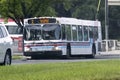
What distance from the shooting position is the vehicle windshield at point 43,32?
107 ft

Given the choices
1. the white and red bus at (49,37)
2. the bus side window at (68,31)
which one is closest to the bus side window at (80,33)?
the white and red bus at (49,37)

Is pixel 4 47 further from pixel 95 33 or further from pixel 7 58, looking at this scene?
pixel 95 33

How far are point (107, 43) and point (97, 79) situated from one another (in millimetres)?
39948

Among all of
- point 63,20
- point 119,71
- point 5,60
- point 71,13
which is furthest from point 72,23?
point 71,13

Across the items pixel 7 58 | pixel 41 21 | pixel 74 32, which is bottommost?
pixel 7 58

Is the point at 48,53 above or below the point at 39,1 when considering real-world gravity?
below

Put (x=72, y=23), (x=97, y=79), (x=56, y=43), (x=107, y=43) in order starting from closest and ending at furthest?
1. (x=97, y=79)
2. (x=56, y=43)
3. (x=72, y=23)
4. (x=107, y=43)

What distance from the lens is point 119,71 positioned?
46.6 ft

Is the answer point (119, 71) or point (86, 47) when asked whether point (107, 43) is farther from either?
point (119, 71)

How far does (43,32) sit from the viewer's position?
32781mm

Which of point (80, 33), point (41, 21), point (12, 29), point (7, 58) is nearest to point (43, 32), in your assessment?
point (41, 21)

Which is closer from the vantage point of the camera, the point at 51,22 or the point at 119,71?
the point at 119,71

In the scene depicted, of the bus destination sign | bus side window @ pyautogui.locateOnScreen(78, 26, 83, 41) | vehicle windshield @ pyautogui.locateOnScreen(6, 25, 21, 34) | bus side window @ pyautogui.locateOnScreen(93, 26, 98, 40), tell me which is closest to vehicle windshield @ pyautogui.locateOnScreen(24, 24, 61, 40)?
the bus destination sign

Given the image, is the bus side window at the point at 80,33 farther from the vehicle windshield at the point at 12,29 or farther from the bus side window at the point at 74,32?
the vehicle windshield at the point at 12,29
